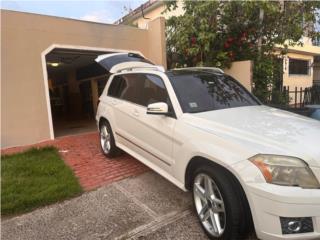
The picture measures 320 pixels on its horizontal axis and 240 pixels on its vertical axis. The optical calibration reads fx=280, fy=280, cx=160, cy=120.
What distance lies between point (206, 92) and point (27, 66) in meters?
5.05

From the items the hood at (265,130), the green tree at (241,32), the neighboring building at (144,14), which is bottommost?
the hood at (265,130)

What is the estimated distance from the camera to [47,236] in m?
3.15

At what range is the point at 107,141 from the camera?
562 cm

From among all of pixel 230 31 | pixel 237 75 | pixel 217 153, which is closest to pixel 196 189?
pixel 217 153

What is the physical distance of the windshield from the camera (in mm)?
3670

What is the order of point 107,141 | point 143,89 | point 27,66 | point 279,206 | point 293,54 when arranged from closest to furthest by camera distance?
point 279,206
point 143,89
point 107,141
point 27,66
point 293,54

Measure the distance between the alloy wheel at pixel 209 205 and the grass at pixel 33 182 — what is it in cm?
198

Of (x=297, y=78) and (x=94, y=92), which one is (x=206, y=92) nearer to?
(x=94, y=92)

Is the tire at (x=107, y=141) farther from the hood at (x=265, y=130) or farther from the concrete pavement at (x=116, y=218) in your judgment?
the hood at (x=265, y=130)

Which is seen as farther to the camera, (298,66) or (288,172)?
(298,66)

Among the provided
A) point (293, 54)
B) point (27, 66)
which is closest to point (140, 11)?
point (293, 54)

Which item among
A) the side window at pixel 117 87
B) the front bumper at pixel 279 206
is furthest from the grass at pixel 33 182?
the front bumper at pixel 279 206

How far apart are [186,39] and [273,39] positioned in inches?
110

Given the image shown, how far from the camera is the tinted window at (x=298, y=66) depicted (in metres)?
16.5
